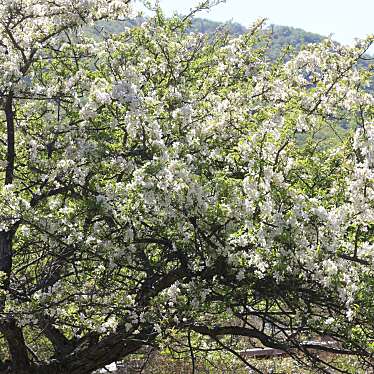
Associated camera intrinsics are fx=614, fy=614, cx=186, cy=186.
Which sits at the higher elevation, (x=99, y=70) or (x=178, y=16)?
(x=178, y=16)

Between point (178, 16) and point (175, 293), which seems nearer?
point (175, 293)

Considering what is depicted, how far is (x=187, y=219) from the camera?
4.70m

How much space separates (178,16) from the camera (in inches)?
326

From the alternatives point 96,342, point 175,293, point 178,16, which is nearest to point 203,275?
point 175,293

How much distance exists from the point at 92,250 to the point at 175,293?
0.87m

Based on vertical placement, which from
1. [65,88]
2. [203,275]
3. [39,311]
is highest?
[65,88]

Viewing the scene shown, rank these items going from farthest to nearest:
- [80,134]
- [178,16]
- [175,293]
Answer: [178,16] → [80,134] → [175,293]

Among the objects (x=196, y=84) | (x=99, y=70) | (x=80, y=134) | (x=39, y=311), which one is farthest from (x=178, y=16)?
(x=39, y=311)

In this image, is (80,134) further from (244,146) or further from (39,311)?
(244,146)

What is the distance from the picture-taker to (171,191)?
14.7 feet

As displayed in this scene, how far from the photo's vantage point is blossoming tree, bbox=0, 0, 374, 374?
4391mm

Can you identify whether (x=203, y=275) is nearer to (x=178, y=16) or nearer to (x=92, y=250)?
(x=92, y=250)

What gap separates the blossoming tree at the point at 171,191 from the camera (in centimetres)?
439

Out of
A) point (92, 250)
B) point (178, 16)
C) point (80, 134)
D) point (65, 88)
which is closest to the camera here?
point (92, 250)
